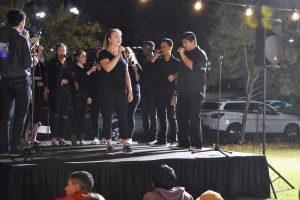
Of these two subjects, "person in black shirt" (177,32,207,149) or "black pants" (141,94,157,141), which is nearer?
"person in black shirt" (177,32,207,149)

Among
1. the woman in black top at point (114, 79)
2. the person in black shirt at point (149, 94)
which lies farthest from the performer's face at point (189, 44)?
the person in black shirt at point (149, 94)

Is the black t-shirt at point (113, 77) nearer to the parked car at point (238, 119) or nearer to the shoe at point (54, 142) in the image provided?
the shoe at point (54, 142)

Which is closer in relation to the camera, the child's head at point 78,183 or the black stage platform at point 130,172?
the child's head at point 78,183

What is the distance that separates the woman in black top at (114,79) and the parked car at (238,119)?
11.3 metres

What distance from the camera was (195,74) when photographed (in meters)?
7.26

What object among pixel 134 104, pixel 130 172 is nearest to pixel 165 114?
pixel 134 104

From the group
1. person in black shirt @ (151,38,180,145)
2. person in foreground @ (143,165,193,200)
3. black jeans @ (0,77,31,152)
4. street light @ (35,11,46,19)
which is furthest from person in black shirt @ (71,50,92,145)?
street light @ (35,11,46,19)

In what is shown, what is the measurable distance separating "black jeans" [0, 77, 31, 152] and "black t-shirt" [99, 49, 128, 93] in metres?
1.00

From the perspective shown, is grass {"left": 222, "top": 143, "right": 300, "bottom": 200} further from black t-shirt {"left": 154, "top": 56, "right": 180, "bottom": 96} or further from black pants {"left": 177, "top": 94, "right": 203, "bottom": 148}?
black t-shirt {"left": 154, "top": 56, "right": 180, "bottom": 96}

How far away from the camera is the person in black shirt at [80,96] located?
27.9 feet

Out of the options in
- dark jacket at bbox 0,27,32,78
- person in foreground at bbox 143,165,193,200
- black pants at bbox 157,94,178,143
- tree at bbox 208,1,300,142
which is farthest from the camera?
tree at bbox 208,1,300,142

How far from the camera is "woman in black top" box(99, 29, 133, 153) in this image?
641 centimetres

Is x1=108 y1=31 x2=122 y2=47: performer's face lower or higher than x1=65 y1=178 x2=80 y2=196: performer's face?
higher

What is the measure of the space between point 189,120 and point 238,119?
1124cm
